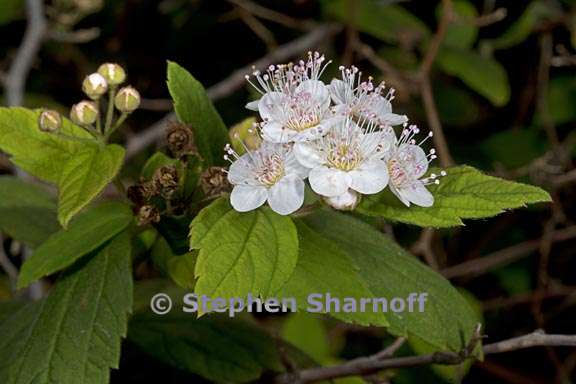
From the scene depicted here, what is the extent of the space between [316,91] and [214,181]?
0.24 m

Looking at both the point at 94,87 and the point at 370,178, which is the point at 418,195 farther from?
the point at 94,87

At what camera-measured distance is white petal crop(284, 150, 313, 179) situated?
1471mm

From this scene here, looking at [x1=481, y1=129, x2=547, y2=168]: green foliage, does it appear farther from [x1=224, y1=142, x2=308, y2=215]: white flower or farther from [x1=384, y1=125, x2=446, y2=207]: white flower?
[x1=224, y1=142, x2=308, y2=215]: white flower

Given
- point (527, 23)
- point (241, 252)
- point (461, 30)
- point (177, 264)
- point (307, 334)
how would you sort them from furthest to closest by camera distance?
1. point (461, 30)
2. point (527, 23)
3. point (307, 334)
4. point (177, 264)
5. point (241, 252)

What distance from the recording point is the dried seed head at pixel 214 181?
1499 millimetres

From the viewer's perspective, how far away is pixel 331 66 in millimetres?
3189

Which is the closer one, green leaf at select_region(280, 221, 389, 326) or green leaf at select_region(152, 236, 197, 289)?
green leaf at select_region(280, 221, 389, 326)

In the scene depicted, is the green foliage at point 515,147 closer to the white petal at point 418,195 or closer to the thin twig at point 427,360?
the thin twig at point 427,360

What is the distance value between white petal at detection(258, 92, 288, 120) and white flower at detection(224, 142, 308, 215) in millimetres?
67

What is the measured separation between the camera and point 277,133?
1.50 metres

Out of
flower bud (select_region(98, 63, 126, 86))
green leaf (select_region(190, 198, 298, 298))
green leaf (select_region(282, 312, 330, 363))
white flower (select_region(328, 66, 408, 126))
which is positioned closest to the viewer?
green leaf (select_region(190, 198, 298, 298))

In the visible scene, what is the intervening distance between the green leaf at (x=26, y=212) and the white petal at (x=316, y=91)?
73 centimetres

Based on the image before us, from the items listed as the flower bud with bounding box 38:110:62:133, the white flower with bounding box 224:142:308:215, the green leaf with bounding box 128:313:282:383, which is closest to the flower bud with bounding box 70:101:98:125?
the flower bud with bounding box 38:110:62:133

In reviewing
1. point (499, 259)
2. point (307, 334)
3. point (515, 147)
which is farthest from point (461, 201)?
point (515, 147)
